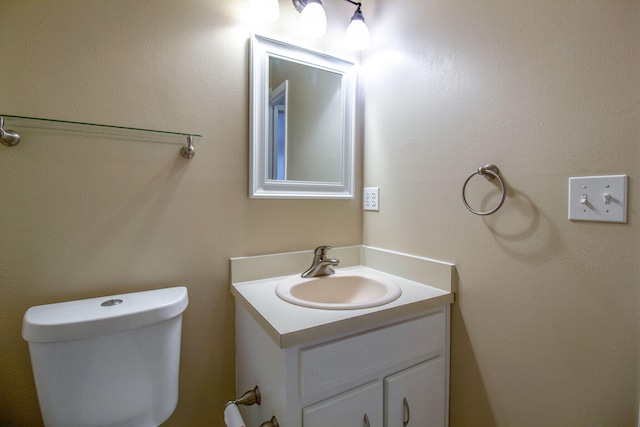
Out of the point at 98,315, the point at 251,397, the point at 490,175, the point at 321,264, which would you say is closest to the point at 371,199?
the point at 321,264

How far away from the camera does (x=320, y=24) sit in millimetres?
1157

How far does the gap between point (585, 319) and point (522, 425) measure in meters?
0.38

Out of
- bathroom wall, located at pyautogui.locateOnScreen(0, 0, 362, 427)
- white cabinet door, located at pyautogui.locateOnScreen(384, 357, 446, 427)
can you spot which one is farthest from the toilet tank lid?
white cabinet door, located at pyautogui.locateOnScreen(384, 357, 446, 427)

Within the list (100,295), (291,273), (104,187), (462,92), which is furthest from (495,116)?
(100,295)

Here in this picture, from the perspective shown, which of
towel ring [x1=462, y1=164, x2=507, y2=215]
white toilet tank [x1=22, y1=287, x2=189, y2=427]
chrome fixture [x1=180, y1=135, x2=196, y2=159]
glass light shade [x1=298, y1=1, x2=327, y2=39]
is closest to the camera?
white toilet tank [x1=22, y1=287, x2=189, y2=427]

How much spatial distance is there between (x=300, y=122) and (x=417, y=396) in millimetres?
1119

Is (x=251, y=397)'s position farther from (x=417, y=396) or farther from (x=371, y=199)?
(x=371, y=199)

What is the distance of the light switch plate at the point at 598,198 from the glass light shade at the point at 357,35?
956mm

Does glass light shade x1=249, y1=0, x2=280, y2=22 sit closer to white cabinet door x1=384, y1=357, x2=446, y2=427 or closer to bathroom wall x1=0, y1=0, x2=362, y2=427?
bathroom wall x1=0, y1=0, x2=362, y2=427

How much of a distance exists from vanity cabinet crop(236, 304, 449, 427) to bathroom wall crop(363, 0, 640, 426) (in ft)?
0.39

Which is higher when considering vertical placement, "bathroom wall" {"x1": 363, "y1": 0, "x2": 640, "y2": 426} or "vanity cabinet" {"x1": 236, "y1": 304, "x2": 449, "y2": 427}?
"bathroom wall" {"x1": 363, "y1": 0, "x2": 640, "y2": 426}

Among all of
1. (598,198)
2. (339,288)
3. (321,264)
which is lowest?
(339,288)

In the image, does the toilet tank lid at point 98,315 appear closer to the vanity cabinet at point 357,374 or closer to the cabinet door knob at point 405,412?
the vanity cabinet at point 357,374

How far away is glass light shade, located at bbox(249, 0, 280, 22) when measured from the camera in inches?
42.3
